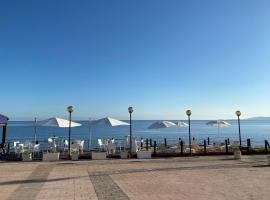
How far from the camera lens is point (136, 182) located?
11281mm

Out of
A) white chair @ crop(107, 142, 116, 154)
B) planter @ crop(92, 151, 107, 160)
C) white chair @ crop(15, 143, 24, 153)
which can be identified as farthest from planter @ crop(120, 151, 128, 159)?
white chair @ crop(15, 143, 24, 153)

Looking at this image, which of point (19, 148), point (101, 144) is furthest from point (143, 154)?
point (19, 148)

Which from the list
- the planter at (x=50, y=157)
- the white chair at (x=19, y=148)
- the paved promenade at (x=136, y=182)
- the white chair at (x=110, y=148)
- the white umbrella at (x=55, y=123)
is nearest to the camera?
the paved promenade at (x=136, y=182)

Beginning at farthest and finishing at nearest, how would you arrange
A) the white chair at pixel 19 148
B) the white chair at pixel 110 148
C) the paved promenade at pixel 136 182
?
the white chair at pixel 19 148, the white chair at pixel 110 148, the paved promenade at pixel 136 182

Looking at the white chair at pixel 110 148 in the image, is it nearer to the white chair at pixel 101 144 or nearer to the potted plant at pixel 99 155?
the white chair at pixel 101 144

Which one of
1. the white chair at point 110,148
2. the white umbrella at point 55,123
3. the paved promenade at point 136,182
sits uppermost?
the white umbrella at point 55,123

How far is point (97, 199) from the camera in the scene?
349 inches

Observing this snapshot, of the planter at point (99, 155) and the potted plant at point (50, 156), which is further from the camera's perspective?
the planter at point (99, 155)

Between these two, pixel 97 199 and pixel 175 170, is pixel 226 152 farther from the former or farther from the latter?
pixel 97 199

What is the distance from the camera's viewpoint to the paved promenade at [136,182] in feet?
30.5

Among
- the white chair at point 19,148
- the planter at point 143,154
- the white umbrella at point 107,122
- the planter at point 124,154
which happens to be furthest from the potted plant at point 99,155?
the white chair at point 19,148

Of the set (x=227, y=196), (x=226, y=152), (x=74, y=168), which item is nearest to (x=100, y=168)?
(x=74, y=168)

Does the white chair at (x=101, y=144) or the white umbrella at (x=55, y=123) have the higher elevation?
the white umbrella at (x=55, y=123)

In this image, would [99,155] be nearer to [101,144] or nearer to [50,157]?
[50,157]
